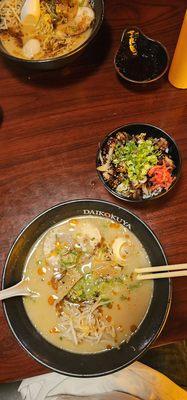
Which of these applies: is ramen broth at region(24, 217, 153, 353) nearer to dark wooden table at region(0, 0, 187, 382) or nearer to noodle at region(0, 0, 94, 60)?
dark wooden table at region(0, 0, 187, 382)

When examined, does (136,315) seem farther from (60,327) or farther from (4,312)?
(4,312)

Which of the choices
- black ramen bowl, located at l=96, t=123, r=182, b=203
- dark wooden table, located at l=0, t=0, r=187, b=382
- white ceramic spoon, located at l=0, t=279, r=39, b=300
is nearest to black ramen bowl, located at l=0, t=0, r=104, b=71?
dark wooden table, located at l=0, t=0, r=187, b=382

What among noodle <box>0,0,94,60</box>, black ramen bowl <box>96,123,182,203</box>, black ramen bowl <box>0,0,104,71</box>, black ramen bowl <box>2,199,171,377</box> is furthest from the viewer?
noodle <box>0,0,94,60</box>

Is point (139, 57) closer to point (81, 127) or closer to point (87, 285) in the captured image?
point (81, 127)

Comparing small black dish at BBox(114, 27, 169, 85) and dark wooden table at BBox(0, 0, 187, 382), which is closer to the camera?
dark wooden table at BBox(0, 0, 187, 382)

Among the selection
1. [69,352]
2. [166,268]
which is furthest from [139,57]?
[69,352]

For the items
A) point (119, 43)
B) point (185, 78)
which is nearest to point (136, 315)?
point (185, 78)

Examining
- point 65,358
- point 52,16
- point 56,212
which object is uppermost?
point 52,16

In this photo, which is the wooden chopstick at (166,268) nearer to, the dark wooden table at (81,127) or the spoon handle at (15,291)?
the dark wooden table at (81,127)
